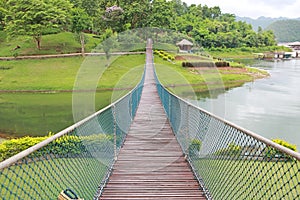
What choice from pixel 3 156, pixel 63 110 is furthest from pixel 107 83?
pixel 3 156

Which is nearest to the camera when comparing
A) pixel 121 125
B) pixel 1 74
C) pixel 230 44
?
pixel 121 125

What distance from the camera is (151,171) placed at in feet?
9.70

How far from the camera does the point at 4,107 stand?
13.6 m

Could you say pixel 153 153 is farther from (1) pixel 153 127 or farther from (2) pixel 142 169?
(1) pixel 153 127

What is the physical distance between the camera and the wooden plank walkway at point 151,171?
2.46 meters

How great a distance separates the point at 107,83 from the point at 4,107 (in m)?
6.37

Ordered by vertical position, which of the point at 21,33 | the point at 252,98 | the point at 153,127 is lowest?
the point at 252,98

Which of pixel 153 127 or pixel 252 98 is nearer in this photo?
pixel 153 127

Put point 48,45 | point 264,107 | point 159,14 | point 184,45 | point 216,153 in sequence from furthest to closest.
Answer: point 184,45
point 159,14
point 48,45
point 264,107
point 216,153

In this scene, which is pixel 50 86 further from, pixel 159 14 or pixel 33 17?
pixel 159 14

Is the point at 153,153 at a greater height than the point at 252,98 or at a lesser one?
greater

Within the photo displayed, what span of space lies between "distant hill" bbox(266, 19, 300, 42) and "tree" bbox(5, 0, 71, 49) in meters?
86.6

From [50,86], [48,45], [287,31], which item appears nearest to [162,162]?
[50,86]

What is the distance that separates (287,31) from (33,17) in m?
94.9
